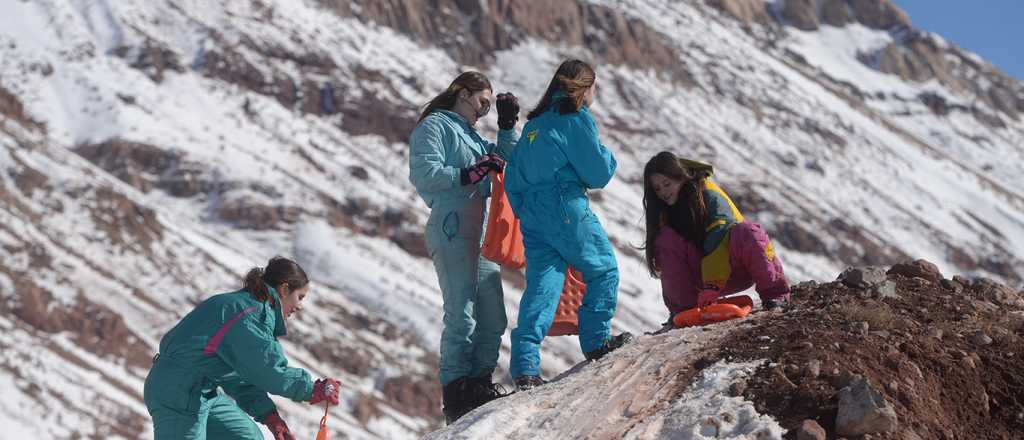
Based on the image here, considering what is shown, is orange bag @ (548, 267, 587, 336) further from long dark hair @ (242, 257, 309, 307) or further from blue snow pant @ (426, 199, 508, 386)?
long dark hair @ (242, 257, 309, 307)

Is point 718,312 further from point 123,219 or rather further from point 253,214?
point 253,214

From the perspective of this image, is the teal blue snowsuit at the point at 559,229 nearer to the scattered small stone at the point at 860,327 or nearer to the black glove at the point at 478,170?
the black glove at the point at 478,170

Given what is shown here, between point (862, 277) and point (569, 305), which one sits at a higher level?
point (862, 277)

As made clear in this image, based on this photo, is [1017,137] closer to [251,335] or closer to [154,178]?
[154,178]

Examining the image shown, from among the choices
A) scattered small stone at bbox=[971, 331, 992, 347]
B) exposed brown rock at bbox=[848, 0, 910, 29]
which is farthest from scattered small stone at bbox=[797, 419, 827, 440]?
exposed brown rock at bbox=[848, 0, 910, 29]

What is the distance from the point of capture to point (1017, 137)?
111 m

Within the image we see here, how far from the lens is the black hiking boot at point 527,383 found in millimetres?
5980

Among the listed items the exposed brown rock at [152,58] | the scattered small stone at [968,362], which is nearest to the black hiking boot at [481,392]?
the scattered small stone at [968,362]

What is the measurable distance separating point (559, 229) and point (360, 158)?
204 ft

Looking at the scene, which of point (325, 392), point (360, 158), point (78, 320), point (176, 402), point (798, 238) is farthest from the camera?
point (798, 238)

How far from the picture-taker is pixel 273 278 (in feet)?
17.5

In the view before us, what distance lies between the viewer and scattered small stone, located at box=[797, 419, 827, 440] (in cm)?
441

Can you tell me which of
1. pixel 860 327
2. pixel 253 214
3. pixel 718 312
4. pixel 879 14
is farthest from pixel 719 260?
pixel 879 14

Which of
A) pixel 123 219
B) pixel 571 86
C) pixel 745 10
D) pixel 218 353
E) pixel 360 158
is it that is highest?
pixel 571 86
